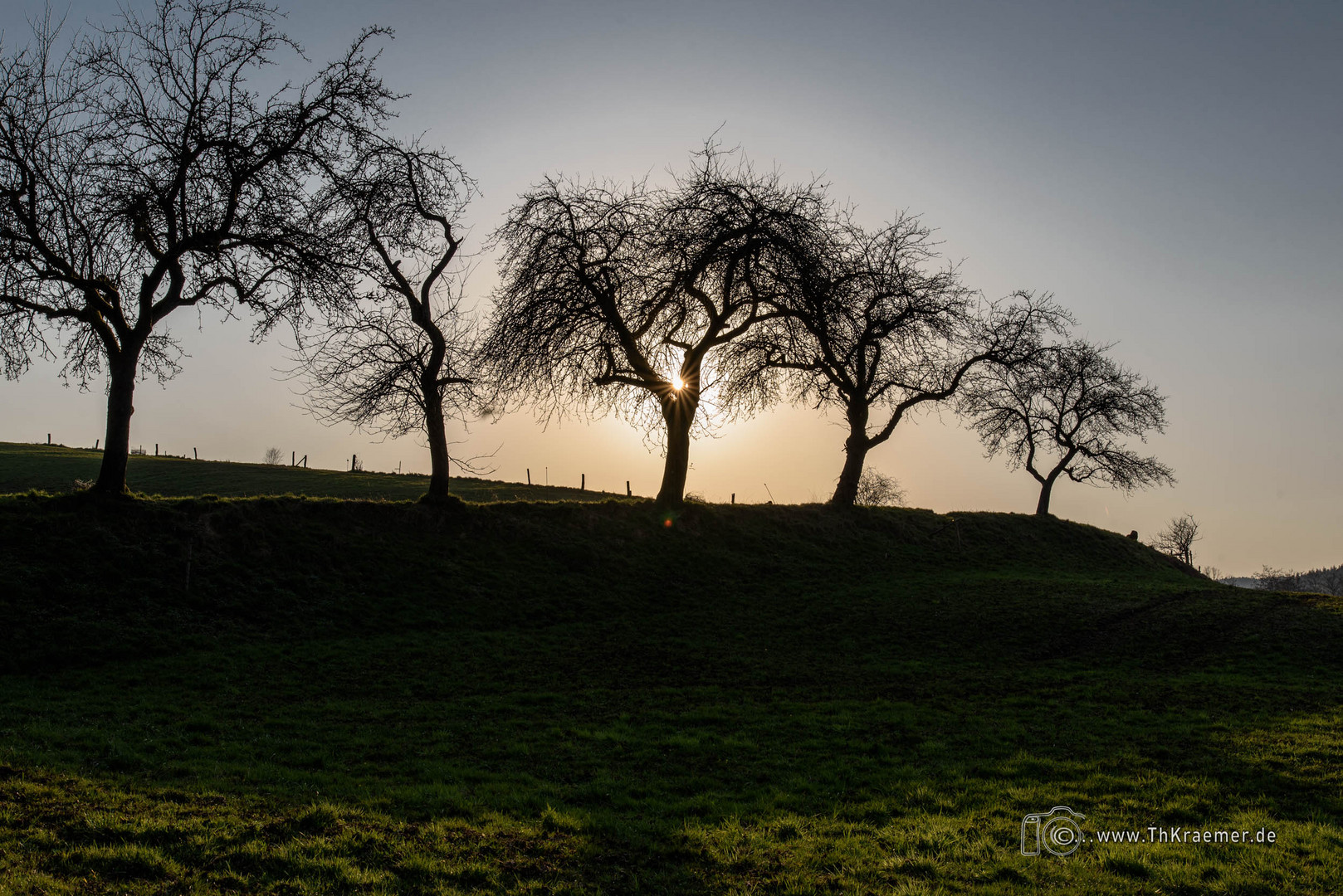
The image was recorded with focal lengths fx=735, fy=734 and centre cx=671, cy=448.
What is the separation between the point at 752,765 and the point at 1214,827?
5.40 m

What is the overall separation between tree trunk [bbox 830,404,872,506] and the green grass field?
612 cm

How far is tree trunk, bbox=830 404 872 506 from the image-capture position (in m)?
34.5

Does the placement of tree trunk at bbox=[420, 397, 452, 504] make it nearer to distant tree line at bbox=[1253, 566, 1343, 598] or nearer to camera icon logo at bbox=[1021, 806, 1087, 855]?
camera icon logo at bbox=[1021, 806, 1087, 855]

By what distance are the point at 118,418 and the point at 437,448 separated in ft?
28.5

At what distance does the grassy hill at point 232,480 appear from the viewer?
139ft

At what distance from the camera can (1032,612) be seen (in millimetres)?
23344

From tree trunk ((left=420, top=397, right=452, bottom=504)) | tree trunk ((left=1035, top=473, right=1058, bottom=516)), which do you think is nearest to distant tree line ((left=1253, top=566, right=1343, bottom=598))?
tree trunk ((left=1035, top=473, right=1058, bottom=516))

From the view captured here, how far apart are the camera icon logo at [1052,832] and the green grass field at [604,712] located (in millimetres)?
186

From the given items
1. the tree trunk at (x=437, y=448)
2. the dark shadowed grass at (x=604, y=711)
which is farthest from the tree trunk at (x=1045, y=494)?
the tree trunk at (x=437, y=448)

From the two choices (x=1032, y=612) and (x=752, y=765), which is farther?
(x=1032, y=612)

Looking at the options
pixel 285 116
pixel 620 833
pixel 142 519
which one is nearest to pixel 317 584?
pixel 142 519

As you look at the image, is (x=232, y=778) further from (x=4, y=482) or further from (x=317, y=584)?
(x=4, y=482)

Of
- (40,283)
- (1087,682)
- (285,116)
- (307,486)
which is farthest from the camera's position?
(307,486)

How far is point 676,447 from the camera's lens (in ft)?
95.0
